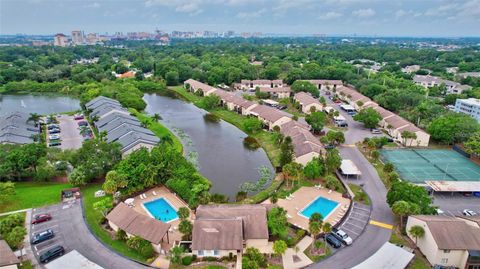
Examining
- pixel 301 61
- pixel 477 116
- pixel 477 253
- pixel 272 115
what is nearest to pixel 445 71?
pixel 301 61

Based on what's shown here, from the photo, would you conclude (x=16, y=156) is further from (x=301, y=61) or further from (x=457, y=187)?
(x=301, y=61)

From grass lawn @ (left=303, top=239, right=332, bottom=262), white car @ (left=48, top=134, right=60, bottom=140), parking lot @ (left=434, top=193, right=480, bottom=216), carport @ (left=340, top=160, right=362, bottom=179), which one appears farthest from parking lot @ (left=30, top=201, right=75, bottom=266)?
parking lot @ (left=434, top=193, right=480, bottom=216)

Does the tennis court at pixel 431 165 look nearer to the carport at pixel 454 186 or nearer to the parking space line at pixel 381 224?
the carport at pixel 454 186

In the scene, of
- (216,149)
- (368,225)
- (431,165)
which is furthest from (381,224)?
(216,149)

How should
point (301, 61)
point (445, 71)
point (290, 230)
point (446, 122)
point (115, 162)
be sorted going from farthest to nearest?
point (301, 61), point (445, 71), point (446, 122), point (115, 162), point (290, 230)

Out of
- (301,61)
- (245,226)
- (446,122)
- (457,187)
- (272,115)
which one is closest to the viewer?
(245,226)

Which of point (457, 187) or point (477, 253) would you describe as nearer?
point (477, 253)

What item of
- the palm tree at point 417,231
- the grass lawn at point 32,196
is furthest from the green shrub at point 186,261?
the palm tree at point 417,231

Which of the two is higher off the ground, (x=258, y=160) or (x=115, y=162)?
(x=115, y=162)
